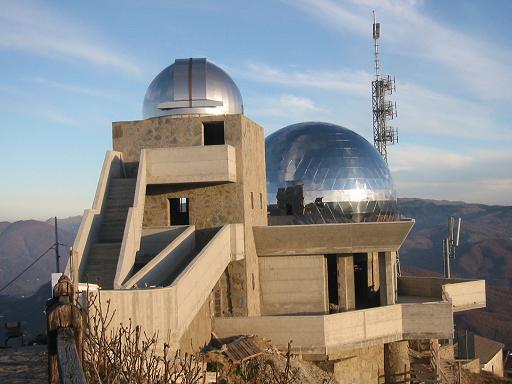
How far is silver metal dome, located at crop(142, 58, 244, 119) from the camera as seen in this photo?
77.8 ft

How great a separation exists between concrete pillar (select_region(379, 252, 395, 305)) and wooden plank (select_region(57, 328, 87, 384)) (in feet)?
70.7

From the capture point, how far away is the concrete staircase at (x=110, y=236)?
59.0 ft

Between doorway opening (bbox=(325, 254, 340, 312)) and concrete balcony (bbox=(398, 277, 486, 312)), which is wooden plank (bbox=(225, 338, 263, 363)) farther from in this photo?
concrete balcony (bbox=(398, 277, 486, 312))

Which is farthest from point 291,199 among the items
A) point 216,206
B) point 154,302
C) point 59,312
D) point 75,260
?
point 59,312

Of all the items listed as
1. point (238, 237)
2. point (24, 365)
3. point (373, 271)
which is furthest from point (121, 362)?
point (373, 271)

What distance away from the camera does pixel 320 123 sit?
104ft

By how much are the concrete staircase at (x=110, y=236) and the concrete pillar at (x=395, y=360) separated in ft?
34.8

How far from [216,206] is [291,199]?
6.93m

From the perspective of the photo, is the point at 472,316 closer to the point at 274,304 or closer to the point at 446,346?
the point at 446,346

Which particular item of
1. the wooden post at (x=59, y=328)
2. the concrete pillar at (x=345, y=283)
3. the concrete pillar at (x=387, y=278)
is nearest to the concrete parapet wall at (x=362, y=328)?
the concrete pillar at (x=387, y=278)

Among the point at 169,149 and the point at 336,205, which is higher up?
the point at 169,149

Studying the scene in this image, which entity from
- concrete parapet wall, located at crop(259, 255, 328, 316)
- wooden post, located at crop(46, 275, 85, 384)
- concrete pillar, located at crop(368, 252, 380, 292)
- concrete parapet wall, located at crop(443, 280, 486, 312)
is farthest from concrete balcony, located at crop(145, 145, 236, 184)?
wooden post, located at crop(46, 275, 85, 384)

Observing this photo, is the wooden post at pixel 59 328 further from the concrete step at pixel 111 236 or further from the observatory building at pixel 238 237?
the concrete step at pixel 111 236

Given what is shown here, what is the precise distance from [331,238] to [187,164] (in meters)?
6.67
